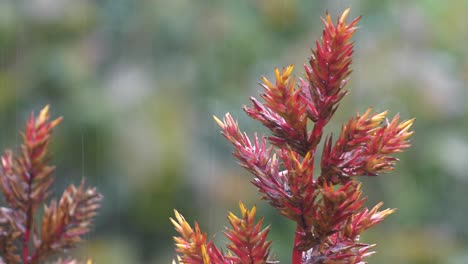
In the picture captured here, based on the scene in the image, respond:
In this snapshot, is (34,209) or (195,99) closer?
(34,209)

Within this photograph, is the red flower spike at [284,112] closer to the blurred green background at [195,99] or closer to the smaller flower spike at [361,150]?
the smaller flower spike at [361,150]

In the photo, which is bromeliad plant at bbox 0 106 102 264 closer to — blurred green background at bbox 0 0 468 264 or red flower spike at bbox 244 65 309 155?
red flower spike at bbox 244 65 309 155

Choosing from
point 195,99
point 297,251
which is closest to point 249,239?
point 297,251

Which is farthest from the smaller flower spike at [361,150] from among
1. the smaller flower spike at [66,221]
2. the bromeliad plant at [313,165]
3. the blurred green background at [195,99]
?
the blurred green background at [195,99]

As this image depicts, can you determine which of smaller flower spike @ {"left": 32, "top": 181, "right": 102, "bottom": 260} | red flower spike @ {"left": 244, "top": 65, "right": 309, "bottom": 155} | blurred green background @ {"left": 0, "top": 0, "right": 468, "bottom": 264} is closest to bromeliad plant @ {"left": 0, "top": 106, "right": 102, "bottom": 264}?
smaller flower spike @ {"left": 32, "top": 181, "right": 102, "bottom": 260}

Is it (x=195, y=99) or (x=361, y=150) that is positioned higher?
(x=195, y=99)

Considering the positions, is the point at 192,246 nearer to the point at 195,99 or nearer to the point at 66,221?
the point at 66,221
